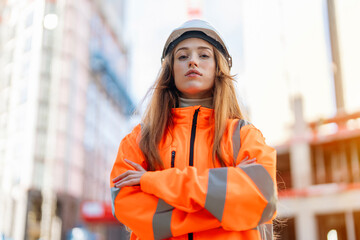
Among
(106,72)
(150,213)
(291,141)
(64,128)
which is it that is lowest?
(150,213)

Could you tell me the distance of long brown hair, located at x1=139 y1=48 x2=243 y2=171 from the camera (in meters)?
1.90

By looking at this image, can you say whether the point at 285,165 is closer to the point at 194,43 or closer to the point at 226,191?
the point at 194,43

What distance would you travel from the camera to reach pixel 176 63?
2004mm

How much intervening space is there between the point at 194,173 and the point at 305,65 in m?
19.0

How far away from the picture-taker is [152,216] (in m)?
1.67

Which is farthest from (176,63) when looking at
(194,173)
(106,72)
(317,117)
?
(106,72)

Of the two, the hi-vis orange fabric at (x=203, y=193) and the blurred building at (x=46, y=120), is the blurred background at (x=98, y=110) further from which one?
the hi-vis orange fabric at (x=203, y=193)

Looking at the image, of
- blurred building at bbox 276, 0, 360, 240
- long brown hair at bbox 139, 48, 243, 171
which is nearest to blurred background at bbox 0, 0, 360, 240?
blurred building at bbox 276, 0, 360, 240

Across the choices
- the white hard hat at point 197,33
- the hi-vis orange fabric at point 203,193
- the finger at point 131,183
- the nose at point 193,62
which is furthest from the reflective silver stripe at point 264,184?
the white hard hat at point 197,33

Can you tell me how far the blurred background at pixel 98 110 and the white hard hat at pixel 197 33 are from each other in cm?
1265

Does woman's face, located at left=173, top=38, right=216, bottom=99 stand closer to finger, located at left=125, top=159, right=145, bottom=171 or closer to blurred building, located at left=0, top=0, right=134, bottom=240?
finger, located at left=125, top=159, right=145, bottom=171

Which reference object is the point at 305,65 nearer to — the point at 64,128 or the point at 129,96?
the point at 64,128

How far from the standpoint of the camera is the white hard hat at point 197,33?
1993mm

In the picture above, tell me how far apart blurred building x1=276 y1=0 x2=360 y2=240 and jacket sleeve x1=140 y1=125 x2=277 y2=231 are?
555 inches
